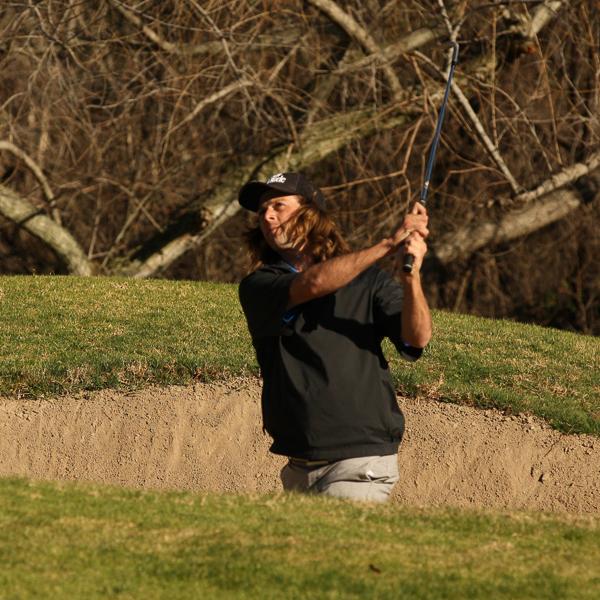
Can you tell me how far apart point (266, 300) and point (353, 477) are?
31.3 inches

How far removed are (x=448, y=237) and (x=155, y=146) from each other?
13.6ft

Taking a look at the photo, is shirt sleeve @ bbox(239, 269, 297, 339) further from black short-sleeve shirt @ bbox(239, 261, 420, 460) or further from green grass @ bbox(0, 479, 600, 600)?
green grass @ bbox(0, 479, 600, 600)

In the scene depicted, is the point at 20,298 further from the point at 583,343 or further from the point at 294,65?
the point at 294,65

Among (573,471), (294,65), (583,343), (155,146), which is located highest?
(294,65)

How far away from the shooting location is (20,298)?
10.9 meters

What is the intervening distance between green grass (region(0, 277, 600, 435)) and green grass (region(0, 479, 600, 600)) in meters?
3.45

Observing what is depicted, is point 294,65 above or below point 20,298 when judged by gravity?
above

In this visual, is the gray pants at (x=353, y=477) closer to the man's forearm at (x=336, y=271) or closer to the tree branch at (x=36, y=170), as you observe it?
the man's forearm at (x=336, y=271)

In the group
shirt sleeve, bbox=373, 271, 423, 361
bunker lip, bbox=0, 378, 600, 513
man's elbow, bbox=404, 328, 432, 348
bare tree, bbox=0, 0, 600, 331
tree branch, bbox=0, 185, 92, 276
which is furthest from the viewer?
tree branch, bbox=0, 185, 92, 276

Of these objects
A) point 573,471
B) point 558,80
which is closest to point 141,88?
point 558,80

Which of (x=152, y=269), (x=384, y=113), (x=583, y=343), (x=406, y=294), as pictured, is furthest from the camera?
(x=152, y=269)

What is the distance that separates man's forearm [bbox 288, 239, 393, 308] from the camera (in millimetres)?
4617

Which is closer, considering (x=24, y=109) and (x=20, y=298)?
(x=20, y=298)

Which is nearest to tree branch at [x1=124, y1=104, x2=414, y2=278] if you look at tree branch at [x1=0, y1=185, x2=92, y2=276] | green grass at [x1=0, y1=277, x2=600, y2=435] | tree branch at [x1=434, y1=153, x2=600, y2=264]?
tree branch at [x1=0, y1=185, x2=92, y2=276]
